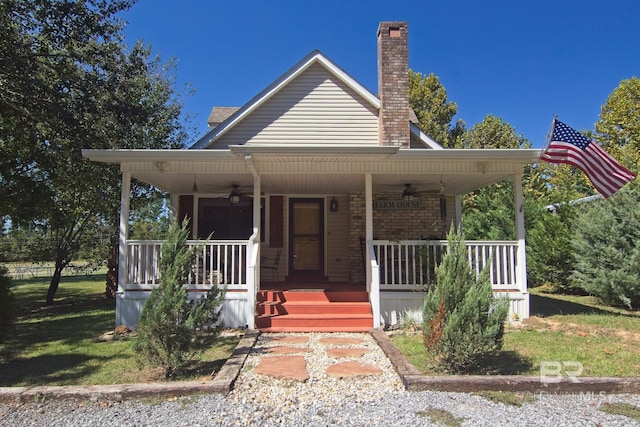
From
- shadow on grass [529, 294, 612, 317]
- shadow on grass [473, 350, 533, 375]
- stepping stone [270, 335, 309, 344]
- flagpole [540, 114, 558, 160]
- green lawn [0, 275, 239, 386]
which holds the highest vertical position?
flagpole [540, 114, 558, 160]

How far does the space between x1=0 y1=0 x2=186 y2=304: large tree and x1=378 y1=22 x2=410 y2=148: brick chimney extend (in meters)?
5.67

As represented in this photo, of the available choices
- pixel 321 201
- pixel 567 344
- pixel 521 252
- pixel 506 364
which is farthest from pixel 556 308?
pixel 321 201

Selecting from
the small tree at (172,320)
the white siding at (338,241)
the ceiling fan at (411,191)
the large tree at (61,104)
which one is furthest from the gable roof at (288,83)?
the small tree at (172,320)

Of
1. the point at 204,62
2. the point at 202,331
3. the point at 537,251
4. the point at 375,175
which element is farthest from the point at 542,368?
the point at 204,62

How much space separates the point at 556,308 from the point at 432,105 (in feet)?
57.1

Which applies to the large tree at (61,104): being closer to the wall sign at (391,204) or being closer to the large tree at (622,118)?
the wall sign at (391,204)

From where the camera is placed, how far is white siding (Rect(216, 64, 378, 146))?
984 centimetres

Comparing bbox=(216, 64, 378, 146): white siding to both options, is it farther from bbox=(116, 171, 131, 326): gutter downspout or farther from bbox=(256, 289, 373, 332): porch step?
bbox=(256, 289, 373, 332): porch step

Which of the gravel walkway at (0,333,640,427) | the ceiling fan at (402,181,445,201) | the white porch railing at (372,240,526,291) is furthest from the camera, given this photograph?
the ceiling fan at (402,181,445,201)

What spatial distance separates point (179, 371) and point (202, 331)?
49cm

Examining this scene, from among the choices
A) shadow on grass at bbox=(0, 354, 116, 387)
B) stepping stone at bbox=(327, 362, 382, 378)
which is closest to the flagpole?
stepping stone at bbox=(327, 362, 382, 378)

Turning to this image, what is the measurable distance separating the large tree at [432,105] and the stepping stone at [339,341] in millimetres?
19407

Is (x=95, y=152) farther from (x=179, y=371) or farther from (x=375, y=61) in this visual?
(x=375, y=61)

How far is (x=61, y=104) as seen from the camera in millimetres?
8539
